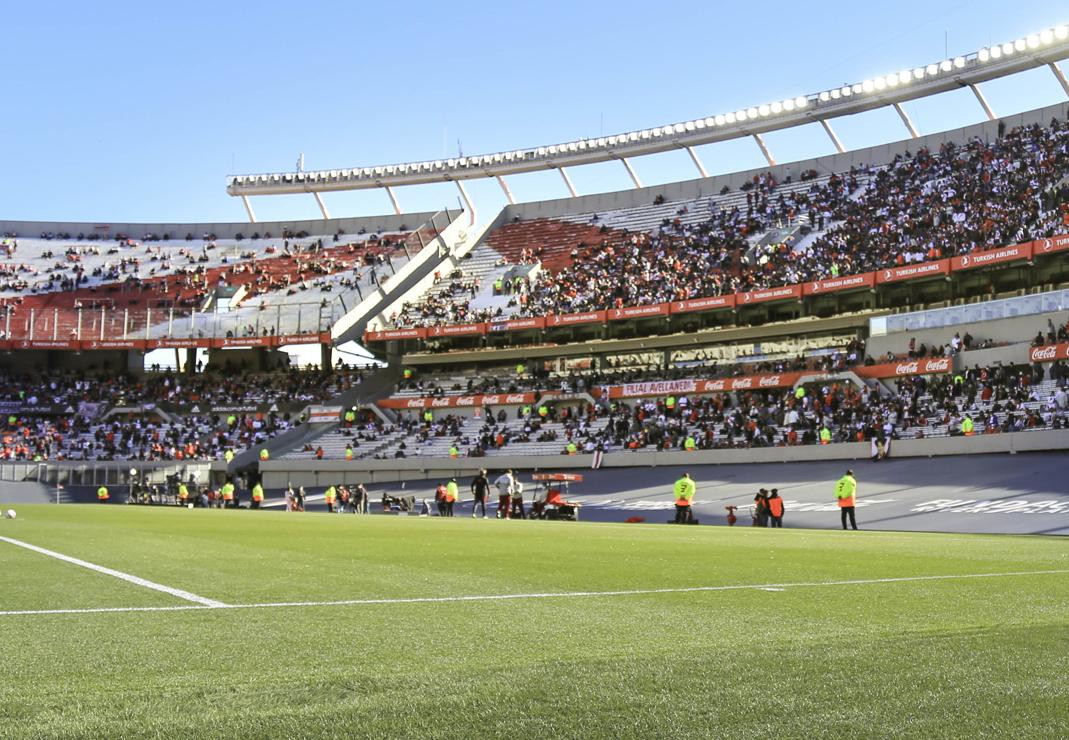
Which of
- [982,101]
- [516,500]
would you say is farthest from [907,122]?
[516,500]

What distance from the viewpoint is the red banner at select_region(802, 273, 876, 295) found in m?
48.3

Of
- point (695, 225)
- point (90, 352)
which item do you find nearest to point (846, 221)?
point (695, 225)

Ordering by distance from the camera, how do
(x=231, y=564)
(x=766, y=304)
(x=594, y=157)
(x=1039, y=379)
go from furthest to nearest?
(x=594, y=157), (x=766, y=304), (x=1039, y=379), (x=231, y=564)

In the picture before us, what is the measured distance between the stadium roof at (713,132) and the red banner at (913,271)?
1491cm

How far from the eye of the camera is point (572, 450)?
48.2 meters

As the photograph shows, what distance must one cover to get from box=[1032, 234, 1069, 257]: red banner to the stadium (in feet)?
2.28

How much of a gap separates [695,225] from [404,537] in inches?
1997

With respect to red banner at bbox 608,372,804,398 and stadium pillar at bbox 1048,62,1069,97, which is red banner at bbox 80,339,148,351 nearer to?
red banner at bbox 608,372,804,398

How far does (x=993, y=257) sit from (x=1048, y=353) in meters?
6.42

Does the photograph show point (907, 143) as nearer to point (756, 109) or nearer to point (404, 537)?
point (756, 109)

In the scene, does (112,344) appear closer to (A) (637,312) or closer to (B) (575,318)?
(B) (575,318)

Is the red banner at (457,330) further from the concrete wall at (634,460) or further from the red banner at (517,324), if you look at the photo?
the concrete wall at (634,460)

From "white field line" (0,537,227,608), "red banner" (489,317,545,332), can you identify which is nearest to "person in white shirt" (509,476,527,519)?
"white field line" (0,537,227,608)

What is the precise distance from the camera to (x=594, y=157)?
71.3 meters
